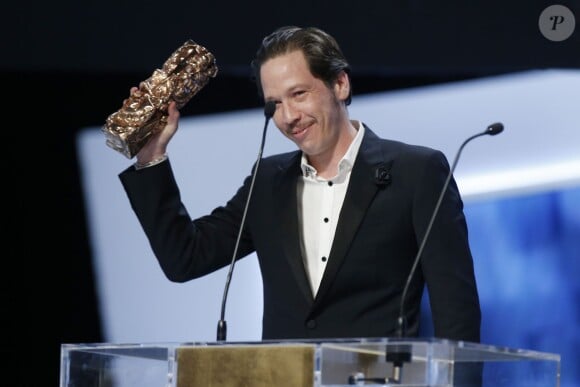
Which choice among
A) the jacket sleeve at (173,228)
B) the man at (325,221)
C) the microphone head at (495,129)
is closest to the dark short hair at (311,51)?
the man at (325,221)

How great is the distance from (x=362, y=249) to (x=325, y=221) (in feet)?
0.48

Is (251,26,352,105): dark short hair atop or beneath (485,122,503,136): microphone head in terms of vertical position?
atop

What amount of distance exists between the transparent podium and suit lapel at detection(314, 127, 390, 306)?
0.54 metres

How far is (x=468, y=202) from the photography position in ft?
14.3

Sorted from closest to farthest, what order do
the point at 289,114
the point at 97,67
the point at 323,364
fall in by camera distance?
the point at 323,364, the point at 289,114, the point at 97,67

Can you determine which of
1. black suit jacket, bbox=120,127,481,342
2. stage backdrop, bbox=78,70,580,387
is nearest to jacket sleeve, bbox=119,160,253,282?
black suit jacket, bbox=120,127,481,342

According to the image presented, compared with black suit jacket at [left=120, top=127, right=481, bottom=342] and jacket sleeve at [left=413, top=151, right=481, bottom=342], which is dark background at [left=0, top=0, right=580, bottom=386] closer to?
black suit jacket at [left=120, top=127, right=481, bottom=342]

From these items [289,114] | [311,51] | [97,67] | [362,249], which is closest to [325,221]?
[362,249]

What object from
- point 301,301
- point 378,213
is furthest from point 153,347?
point 378,213

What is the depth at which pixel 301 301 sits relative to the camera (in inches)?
106

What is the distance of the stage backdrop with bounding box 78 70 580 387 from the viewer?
4293 millimetres

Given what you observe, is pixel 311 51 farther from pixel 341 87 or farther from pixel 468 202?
pixel 468 202

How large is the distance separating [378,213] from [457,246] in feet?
0.67

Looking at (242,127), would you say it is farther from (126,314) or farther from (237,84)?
(126,314)
